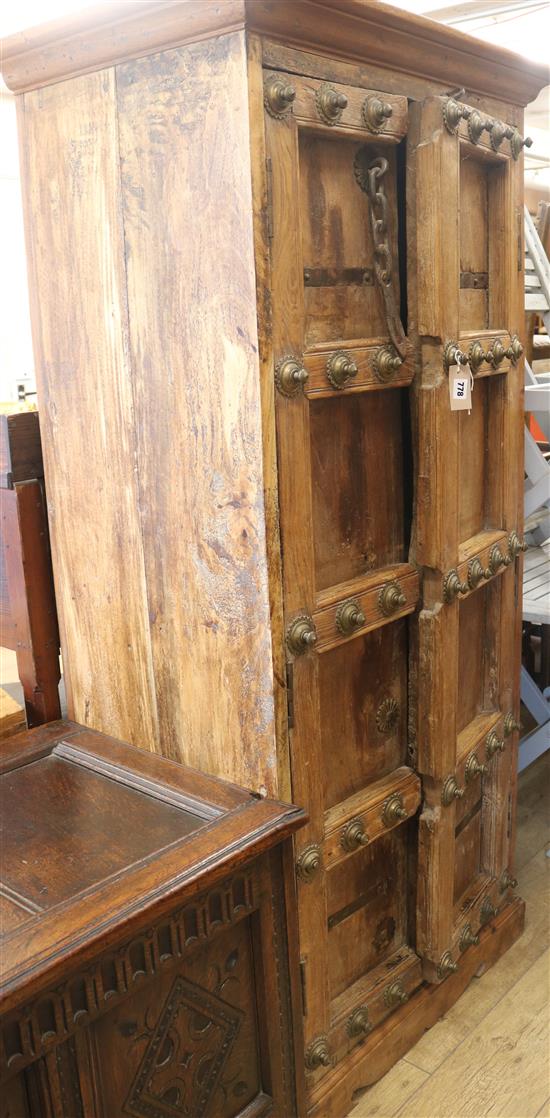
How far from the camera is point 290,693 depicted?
166cm

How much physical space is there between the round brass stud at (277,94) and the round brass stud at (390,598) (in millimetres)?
854

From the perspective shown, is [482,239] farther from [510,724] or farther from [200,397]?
[510,724]

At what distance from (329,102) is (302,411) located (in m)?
0.48

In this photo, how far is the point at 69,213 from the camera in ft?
5.58

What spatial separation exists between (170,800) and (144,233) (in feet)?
3.09

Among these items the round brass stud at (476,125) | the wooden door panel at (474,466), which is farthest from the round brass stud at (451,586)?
the round brass stud at (476,125)

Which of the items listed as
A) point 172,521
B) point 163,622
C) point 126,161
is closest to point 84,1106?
point 163,622

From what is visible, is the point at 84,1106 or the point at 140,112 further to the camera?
the point at 140,112

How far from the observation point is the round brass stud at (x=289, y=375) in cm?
153

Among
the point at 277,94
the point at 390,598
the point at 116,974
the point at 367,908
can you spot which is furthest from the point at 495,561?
the point at 116,974

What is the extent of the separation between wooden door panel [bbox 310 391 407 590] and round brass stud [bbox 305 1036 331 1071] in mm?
888

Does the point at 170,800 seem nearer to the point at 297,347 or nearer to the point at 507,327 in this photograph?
the point at 297,347

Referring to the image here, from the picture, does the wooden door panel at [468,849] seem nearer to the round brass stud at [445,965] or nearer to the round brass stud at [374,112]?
the round brass stud at [445,965]

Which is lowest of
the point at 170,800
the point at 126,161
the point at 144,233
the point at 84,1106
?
the point at 84,1106
